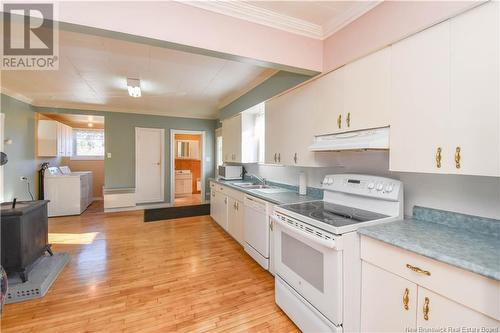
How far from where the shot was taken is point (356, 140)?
1.79 metres

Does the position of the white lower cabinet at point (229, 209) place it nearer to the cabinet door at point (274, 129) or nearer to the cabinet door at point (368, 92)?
the cabinet door at point (274, 129)

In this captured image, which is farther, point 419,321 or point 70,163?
point 70,163

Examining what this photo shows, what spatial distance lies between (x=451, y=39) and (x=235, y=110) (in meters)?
3.35

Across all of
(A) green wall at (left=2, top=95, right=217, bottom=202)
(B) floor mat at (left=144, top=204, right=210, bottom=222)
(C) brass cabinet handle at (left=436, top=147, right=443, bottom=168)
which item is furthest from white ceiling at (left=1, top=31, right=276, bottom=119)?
(B) floor mat at (left=144, top=204, right=210, bottom=222)

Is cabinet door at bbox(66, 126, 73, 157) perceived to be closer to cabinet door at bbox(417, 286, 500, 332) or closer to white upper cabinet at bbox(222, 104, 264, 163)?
white upper cabinet at bbox(222, 104, 264, 163)

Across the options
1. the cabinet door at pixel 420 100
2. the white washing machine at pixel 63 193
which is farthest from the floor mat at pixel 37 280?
the cabinet door at pixel 420 100

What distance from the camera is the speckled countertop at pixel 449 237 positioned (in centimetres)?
103

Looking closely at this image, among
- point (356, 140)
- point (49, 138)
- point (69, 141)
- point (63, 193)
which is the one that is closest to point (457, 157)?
point (356, 140)

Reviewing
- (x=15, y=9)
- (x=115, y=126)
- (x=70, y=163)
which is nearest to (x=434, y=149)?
(x=15, y=9)

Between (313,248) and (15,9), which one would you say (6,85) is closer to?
(15,9)

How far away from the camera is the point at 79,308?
2018mm

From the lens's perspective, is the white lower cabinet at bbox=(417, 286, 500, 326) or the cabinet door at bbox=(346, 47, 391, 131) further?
the cabinet door at bbox=(346, 47, 391, 131)

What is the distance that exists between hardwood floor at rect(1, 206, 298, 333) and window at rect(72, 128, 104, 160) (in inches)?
152

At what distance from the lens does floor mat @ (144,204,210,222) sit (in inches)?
196
